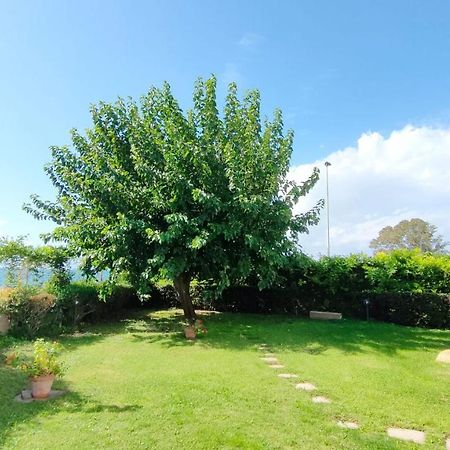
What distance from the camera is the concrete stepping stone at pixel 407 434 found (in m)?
4.23

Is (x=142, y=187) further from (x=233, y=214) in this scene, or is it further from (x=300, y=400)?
(x=300, y=400)

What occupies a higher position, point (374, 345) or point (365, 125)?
point (365, 125)

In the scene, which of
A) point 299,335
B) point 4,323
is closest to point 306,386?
point 299,335

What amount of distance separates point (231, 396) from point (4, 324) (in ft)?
24.1

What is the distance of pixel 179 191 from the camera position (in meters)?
10.7

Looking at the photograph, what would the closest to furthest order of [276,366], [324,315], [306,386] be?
[306,386], [276,366], [324,315]

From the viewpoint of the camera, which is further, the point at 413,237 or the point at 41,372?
the point at 413,237

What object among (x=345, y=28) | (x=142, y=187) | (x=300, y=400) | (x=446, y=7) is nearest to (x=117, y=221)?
(x=142, y=187)

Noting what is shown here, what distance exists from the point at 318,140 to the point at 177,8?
25.3 ft

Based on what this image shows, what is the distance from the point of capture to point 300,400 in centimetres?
541

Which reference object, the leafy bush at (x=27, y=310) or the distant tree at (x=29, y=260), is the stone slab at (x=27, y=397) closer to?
the leafy bush at (x=27, y=310)

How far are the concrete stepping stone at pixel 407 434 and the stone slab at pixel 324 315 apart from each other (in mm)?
9768

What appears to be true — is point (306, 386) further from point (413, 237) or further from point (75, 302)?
point (413, 237)

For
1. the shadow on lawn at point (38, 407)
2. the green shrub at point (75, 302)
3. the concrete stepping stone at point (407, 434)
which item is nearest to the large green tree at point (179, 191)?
the green shrub at point (75, 302)
